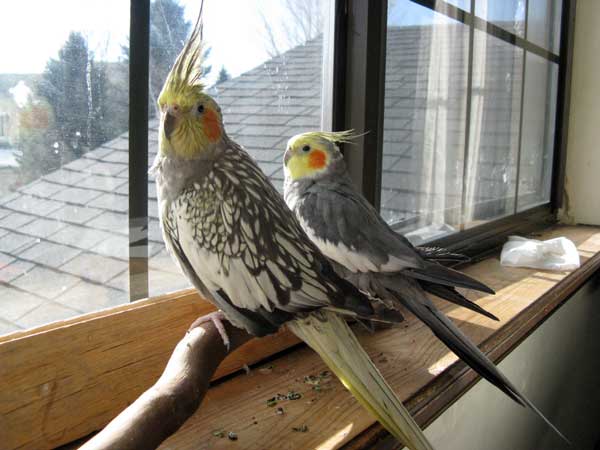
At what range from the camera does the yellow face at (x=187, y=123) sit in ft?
2.22

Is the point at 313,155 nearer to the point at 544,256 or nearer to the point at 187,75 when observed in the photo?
the point at 187,75

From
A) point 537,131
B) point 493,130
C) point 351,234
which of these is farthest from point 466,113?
point 351,234

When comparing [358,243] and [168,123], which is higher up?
[168,123]

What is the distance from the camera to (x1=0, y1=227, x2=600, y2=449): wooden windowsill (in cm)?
70

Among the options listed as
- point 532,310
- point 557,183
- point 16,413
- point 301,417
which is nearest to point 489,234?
point 532,310

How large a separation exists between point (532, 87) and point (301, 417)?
7.23ft

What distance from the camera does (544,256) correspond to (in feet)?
5.94

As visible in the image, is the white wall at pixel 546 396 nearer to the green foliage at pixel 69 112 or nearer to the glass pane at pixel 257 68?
the glass pane at pixel 257 68

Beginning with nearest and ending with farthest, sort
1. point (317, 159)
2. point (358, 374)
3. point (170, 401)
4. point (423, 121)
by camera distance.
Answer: point (170, 401), point (358, 374), point (317, 159), point (423, 121)

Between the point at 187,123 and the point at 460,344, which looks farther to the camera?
the point at 460,344

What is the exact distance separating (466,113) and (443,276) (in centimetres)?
121

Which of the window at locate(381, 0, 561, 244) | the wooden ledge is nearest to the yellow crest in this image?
the wooden ledge

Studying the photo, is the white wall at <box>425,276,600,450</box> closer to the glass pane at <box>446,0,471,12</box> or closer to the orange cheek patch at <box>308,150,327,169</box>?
the orange cheek patch at <box>308,150,327,169</box>

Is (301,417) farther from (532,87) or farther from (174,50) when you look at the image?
(532,87)
